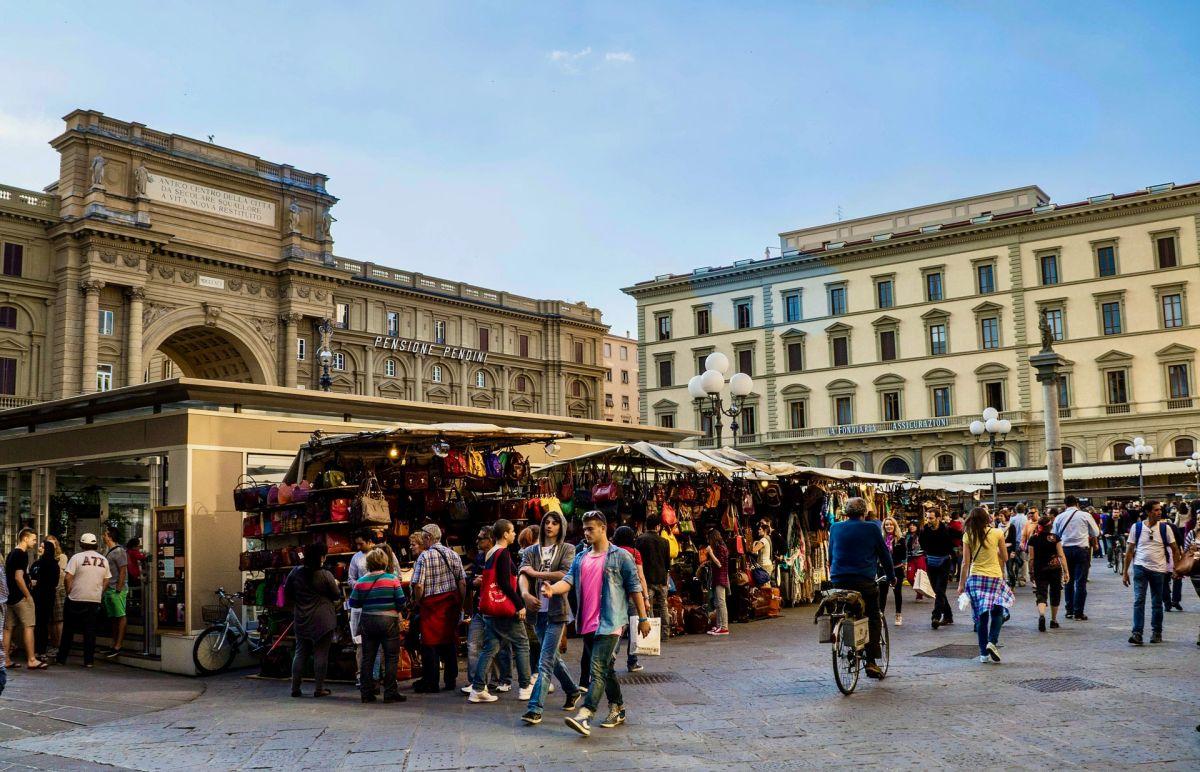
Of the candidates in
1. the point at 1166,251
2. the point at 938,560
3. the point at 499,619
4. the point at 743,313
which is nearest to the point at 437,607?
the point at 499,619

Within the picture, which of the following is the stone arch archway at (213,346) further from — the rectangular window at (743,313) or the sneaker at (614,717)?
the sneaker at (614,717)

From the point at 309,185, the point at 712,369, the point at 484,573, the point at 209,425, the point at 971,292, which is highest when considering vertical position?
the point at 309,185

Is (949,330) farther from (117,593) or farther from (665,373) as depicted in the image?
(117,593)

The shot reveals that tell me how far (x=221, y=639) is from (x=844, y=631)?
738cm

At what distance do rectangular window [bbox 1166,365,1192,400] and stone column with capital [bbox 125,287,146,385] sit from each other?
4802 centimetres

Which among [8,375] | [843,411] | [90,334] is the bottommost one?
[843,411]

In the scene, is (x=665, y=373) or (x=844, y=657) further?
(x=665, y=373)

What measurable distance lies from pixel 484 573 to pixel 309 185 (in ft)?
158

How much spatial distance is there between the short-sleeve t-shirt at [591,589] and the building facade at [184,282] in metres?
41.9

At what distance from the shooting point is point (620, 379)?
102 meters

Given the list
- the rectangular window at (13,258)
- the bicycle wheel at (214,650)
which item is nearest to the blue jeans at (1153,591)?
the bicycle wheel at (214,650)

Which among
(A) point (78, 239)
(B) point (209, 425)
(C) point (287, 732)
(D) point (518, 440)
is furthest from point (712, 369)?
(A) point (78, 239)

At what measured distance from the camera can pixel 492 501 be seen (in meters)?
12.9

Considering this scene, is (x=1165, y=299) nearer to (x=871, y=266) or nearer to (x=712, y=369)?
(x=871, y=266)
